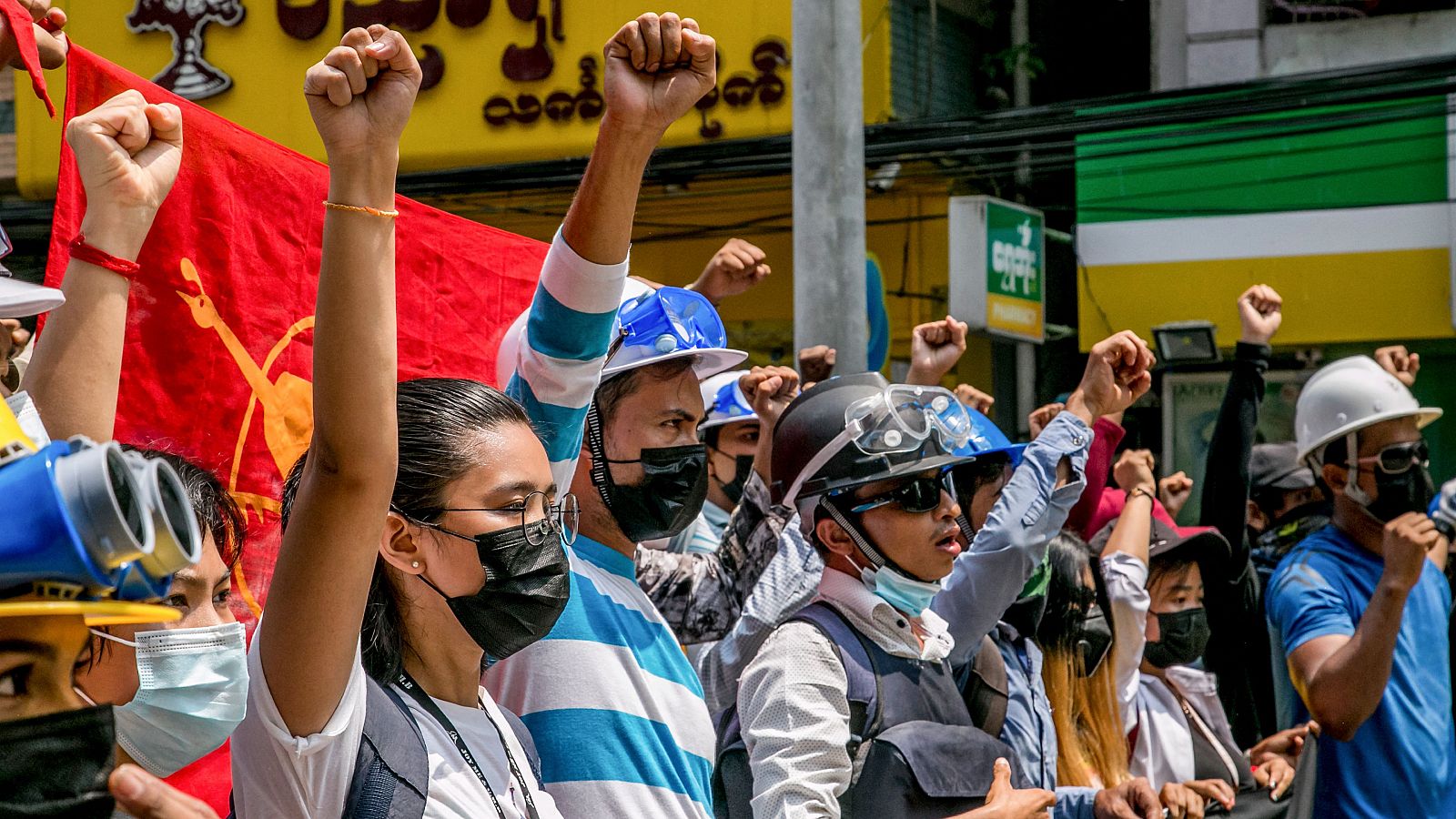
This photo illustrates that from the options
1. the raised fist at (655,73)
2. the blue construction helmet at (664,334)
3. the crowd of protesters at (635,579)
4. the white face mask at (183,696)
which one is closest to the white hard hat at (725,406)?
the crowd of protesters at (635,579)

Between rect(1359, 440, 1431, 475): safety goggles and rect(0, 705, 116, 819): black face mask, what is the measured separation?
4086 mm

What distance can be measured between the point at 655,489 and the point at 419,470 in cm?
89

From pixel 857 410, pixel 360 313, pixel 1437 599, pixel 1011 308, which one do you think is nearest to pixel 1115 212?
pixel 1011 308

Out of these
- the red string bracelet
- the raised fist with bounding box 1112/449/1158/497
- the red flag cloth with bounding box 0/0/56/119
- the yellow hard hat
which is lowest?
the raised fist with bounding box 1112/449/1158/497

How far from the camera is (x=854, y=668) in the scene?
3088 mm

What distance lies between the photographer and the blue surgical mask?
3.33m

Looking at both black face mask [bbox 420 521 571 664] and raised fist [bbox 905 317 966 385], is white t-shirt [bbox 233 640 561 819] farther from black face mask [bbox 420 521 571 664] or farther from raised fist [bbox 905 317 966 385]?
raised fist [bbox 905 317 966 385]

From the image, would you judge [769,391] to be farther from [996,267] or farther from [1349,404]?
[996,267]

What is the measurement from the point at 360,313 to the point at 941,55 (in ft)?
40.3

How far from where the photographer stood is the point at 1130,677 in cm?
459

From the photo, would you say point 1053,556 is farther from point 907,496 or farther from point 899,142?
point 899,142

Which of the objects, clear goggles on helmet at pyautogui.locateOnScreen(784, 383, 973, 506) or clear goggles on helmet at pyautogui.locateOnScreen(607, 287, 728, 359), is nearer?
clear goggles on helmet at pyautogui.locateOnScreen(607, 287, 728, 359)

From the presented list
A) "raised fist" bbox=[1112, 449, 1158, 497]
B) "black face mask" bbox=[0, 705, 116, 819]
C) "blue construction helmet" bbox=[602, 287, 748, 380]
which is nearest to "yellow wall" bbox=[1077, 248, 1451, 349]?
"raised fist" bbox=[1112, 449, 1158, 497]

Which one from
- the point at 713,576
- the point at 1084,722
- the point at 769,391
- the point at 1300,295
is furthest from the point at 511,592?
the point at 1300,295
